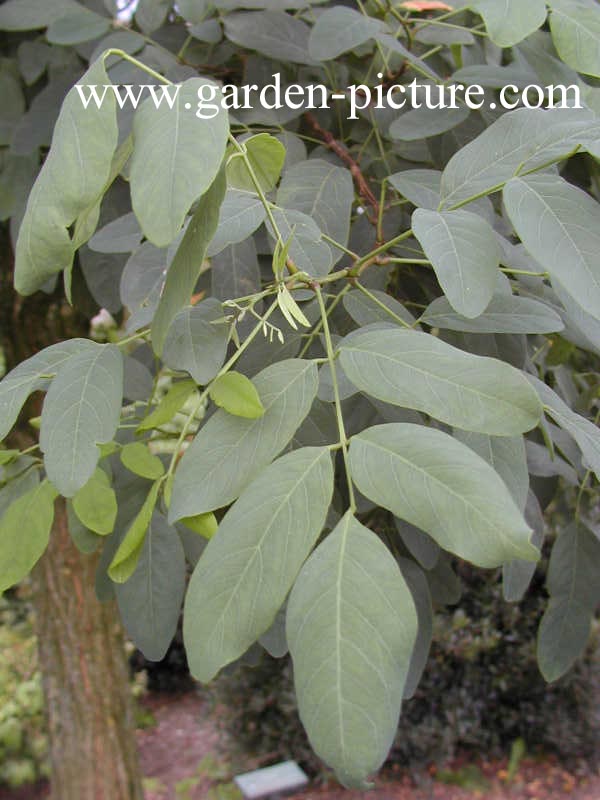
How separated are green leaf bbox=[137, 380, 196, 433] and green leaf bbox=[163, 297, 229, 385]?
0.09 ft

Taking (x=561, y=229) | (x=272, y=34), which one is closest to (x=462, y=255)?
(x=561, y=229)

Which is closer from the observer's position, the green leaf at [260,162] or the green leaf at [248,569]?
the green leaf at [248,569]

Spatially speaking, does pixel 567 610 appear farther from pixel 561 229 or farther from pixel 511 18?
pixel 511 18

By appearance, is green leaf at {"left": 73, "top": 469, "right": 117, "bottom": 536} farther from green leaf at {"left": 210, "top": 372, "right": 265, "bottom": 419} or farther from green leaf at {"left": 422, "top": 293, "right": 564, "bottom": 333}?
green leaf at {"left": 422, "top": 293, "right": 564, "bottom": 333}

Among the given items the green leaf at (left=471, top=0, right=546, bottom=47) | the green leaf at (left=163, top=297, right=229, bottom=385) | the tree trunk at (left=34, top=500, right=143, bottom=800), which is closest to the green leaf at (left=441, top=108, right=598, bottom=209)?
the green leaf at (left=471, top=0, right=546, bottom=47)

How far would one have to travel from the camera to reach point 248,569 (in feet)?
1.90

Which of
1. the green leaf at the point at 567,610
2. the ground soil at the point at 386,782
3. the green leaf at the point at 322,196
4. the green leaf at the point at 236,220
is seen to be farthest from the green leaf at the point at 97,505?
the ground soil at the point at 386,782

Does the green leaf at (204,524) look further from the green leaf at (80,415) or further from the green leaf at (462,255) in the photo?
the green leaf at (462,255)

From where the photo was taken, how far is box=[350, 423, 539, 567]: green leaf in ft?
1.77

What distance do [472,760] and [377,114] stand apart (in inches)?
133

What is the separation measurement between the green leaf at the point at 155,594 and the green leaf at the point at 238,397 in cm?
21

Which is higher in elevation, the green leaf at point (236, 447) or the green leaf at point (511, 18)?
the green leaf at point (511, 18)

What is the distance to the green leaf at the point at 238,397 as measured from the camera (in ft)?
2.20

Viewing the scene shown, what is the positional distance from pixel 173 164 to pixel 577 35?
621 millimetres
